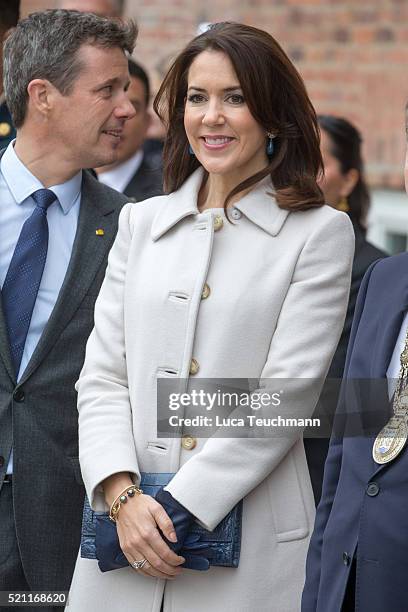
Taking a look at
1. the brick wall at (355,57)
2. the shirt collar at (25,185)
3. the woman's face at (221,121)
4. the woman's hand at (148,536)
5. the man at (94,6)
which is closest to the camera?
the woman's hand at (148,536)

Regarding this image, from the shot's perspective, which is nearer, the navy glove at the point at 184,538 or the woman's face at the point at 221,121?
the navy glove at the point at 184,538

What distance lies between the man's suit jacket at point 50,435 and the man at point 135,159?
6.89 feet

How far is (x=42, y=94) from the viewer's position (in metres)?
4.18

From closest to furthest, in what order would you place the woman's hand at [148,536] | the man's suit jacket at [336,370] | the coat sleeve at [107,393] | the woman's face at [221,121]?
the woman's hand at [148,536], the coat sleeve at [107,393], the woman's face at [221,121], the man's suit jacket at [336,370]

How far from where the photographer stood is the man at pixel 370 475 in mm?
2893

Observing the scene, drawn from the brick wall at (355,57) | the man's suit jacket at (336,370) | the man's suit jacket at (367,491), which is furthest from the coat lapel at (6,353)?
the brick wall at (355,57)

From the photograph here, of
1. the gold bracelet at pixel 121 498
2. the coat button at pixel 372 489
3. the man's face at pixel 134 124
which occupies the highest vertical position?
the man's face at pixel 134 124

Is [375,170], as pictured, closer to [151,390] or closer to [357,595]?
[151,390]

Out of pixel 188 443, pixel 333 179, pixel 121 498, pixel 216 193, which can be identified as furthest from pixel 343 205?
pixel 121 498

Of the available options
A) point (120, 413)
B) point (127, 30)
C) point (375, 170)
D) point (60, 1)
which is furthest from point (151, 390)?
point (60, 1)

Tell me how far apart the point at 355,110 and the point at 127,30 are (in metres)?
3.01

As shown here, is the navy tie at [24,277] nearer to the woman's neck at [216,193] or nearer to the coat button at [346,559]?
the woman's neck at [216,193]

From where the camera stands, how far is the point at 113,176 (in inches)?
241

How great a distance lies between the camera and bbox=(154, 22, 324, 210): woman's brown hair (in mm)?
3531
